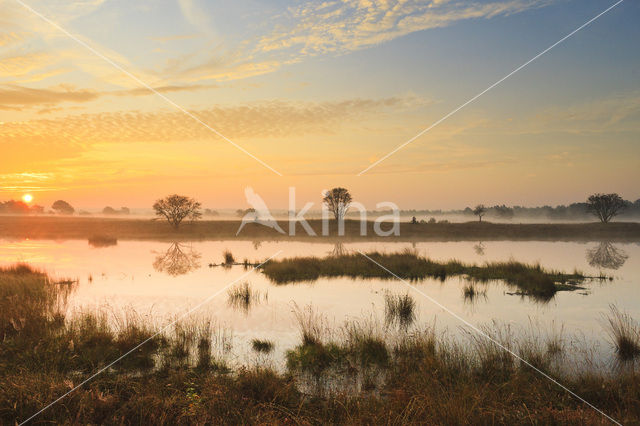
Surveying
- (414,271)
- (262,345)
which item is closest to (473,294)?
(414,271)

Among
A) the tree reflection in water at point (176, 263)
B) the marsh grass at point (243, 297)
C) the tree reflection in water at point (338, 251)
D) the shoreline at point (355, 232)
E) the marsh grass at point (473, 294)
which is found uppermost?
the shoreline at point (355, 232)

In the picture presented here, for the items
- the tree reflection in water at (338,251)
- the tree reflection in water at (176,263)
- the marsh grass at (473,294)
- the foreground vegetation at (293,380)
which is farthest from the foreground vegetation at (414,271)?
the foreground vegetation at (293,380)

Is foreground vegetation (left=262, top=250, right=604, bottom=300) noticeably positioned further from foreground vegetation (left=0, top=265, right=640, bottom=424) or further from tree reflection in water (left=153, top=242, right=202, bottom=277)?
foreground vegetation (left=0, top=265, right=640, bottom=424)

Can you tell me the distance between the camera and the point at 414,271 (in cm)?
2730

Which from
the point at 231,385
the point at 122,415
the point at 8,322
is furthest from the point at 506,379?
the point at 8,322

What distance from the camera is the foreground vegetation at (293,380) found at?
22.7 ft

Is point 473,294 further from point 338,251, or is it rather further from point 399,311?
point 338,251

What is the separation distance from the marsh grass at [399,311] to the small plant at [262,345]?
4710mm

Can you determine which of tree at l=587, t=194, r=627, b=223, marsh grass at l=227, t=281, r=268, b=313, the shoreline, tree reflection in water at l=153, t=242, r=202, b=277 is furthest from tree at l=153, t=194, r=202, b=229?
tree at l=587, t=194, r=627, b=223

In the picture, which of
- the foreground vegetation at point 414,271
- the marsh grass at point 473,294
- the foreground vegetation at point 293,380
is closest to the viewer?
the foreground vegetation at point 293,380

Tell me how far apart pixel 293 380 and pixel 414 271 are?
1956cm

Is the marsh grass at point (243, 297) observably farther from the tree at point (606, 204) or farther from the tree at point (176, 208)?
the tree at point (606, 204)

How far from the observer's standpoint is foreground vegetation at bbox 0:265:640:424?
6914 mm

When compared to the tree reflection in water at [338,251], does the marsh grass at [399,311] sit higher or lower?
lower
